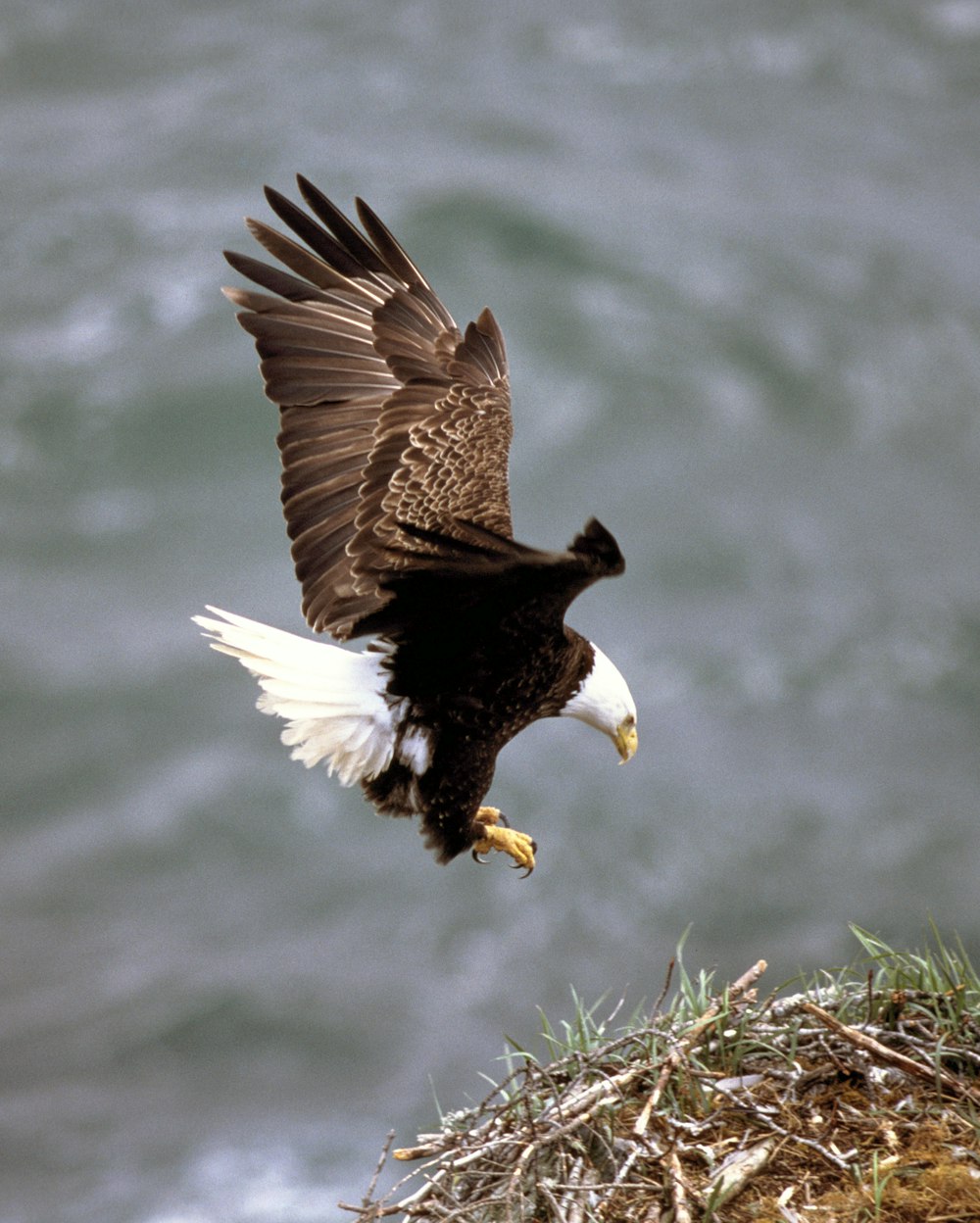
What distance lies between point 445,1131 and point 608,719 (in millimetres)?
1485

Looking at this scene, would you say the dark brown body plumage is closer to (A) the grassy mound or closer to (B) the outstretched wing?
(B) the outstretched wing

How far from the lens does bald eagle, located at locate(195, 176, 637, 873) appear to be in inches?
175

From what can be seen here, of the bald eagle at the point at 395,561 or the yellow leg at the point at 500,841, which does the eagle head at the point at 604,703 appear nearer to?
the bald eagle at the point at 395,561

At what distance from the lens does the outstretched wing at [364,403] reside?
4617mm

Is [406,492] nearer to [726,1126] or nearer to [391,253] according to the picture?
[391,253]

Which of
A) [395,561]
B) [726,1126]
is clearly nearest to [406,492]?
[395,561]

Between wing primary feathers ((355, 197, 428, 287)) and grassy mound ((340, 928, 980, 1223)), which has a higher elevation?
wing primary feathers ((355, 197, 428, 287))

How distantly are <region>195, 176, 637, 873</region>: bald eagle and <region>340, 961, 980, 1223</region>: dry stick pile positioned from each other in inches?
38.9

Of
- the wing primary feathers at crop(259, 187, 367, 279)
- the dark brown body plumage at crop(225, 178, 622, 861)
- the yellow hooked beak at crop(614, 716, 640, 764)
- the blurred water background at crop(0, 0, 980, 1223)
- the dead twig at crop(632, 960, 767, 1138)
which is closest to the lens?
the dead twig at crop(632, 960, 767, 1138)

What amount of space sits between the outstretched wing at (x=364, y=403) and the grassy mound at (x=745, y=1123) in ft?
4.07

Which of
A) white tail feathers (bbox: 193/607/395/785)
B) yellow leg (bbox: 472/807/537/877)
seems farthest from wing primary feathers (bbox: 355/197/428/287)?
yellow leg (bbox: 472/807/537/877)

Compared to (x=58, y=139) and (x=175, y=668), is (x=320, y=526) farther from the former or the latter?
(x=58, y=139)

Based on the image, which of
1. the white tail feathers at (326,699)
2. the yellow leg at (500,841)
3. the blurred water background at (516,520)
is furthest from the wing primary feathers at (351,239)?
the blurred water background at (516,520)

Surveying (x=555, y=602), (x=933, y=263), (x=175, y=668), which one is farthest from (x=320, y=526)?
(x=933, y=263)
